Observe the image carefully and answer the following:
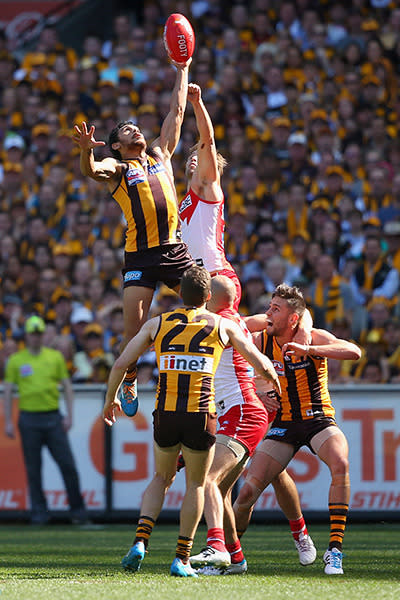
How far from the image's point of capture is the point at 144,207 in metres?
7.76

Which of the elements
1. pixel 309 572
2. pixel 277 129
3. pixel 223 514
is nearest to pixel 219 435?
pixel 223 514

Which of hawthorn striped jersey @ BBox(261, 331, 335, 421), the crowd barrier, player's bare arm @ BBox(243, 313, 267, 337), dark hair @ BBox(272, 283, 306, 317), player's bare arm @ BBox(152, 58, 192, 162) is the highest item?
player's bare arm @ BBox(152, 58, 192, 162)

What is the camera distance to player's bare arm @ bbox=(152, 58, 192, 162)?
8000mm

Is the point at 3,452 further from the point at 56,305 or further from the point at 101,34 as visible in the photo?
the point at 101,34

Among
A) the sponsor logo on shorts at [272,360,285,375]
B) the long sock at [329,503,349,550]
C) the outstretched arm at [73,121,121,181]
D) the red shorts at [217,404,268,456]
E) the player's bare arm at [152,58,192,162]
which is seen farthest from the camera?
the sponsor logo on shorts at [272,360,285,375]

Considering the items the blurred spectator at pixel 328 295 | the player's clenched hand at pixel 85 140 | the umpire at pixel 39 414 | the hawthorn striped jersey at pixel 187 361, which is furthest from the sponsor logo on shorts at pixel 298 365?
the blurred spectator at pixel 328 295

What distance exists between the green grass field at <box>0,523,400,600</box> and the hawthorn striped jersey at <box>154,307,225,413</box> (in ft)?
3.65

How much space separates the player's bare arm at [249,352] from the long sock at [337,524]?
1171mm

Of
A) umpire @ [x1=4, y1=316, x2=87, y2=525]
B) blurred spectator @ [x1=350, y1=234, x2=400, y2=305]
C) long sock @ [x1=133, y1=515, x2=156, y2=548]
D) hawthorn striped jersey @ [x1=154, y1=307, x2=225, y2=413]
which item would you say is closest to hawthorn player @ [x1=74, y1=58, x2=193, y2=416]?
hawthorn striped jersey @ [x1=154, y1=307, x2=225, y2=413]

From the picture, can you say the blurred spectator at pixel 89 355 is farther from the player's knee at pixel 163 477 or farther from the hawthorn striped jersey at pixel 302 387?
the player's knee at pixel 163 477

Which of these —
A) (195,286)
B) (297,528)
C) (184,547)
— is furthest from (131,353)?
(297,528)

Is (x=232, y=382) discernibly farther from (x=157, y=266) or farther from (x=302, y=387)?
(x=157, y=266)

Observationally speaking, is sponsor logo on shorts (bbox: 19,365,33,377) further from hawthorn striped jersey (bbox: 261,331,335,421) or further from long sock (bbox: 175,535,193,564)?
long sock (bbox: 175,535,193,564)

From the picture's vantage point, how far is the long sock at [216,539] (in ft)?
23.2
